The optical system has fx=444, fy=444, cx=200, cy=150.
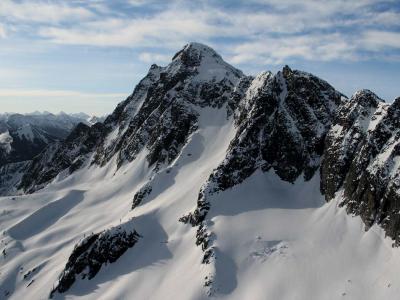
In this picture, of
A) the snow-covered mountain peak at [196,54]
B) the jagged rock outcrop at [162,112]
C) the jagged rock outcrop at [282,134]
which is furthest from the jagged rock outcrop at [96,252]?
the snow-covered mountain peak at [196,54]

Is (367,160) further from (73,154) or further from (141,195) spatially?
(73,154)

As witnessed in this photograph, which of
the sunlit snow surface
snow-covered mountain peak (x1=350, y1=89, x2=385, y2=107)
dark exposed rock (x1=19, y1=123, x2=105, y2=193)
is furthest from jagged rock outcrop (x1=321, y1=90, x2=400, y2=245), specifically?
dark exposed rock (x1=19, y1=123, x2=105, y2=193)

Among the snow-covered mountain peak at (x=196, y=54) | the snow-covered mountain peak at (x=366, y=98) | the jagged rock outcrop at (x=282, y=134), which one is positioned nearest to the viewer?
the snow-covered mountain peak at (x=366, y=98)

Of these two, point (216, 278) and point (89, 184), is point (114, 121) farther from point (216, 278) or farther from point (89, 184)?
point (216, 278)

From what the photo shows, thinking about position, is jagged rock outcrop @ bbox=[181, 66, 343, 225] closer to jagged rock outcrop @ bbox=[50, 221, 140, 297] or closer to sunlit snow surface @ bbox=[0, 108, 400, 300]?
sunlit snow surface @ bbox=[0, 108, 400, 300]

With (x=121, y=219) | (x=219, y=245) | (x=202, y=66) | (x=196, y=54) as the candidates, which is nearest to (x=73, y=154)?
(x=196, y=54)

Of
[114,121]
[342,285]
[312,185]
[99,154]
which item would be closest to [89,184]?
[99,154]

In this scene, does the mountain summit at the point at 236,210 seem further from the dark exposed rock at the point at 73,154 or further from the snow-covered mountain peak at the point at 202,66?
the dark exposed rock at the point at 73,154
